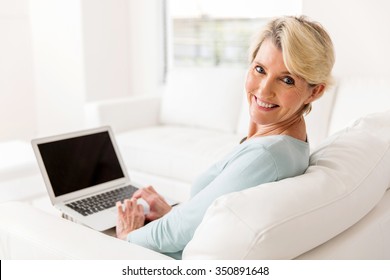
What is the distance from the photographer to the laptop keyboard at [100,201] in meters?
1.93

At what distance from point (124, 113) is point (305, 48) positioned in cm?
252

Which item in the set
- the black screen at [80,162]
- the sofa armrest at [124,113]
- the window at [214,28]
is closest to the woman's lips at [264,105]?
the black screen at [80,162]

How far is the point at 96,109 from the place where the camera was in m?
3.57

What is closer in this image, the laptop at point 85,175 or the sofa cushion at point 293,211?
the sofa cushion at point 293,211

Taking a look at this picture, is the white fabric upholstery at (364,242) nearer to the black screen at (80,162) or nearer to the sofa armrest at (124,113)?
the black screen at (80,162)

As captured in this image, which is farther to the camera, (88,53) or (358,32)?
(88,53)

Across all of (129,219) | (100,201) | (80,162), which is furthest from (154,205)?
(80,162)

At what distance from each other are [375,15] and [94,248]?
8.21 feet

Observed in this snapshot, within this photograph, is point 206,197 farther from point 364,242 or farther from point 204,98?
point 204,98

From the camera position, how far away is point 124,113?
12.2 ft

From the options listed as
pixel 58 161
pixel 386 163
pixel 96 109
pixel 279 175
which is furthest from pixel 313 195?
pixel 96 109

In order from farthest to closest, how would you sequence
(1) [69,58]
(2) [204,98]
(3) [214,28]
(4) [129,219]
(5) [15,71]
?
(5) [15,71], (1) [69,58], (3) [214,28], (2) [204,98], (4) [129,219]

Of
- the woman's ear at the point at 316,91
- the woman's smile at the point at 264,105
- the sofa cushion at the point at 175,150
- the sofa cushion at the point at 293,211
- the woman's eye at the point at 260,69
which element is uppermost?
the woman's eye at the point at 260,69

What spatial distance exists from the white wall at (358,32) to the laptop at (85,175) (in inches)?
68.6
